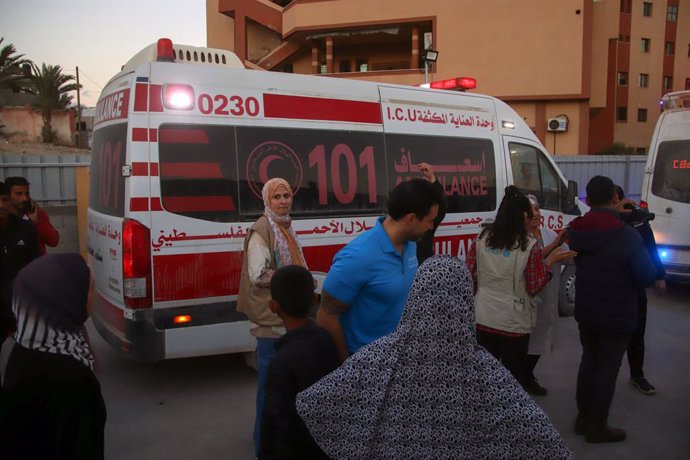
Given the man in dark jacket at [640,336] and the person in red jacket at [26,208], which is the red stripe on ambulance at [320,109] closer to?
the person in red jacket at [26,208]

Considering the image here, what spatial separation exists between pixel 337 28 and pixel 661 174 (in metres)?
23.3

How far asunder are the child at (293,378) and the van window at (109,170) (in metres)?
3.06

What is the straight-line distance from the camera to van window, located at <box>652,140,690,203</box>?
29.0 feet

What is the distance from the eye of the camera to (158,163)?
4.80 m

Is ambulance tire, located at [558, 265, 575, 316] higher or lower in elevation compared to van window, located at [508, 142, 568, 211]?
lower

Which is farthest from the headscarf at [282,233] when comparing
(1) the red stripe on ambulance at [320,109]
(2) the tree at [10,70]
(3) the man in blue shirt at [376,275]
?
(2) the tree at [10,70]

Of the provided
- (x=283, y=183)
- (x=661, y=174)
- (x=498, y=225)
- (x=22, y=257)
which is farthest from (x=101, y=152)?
(x=661, y=174)

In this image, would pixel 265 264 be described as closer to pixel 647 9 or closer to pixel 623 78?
pixel 623 78

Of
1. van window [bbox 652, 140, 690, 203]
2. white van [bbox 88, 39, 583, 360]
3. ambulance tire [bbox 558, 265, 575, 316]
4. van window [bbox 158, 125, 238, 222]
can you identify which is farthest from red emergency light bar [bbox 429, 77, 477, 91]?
van window [bbox 652, 140, 690, 203]

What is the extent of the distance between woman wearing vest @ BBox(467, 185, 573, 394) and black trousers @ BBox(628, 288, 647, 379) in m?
1.31

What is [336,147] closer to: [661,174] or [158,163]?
[158,163]

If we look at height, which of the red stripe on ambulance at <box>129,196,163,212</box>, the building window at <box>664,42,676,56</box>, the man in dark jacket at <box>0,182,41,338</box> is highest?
the building window at <box>664,42,676,56</box>

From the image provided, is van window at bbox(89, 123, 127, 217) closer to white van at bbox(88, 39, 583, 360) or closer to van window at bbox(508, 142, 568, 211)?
white van at bbox(88, 39, 583, 360)

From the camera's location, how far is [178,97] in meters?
4.88
